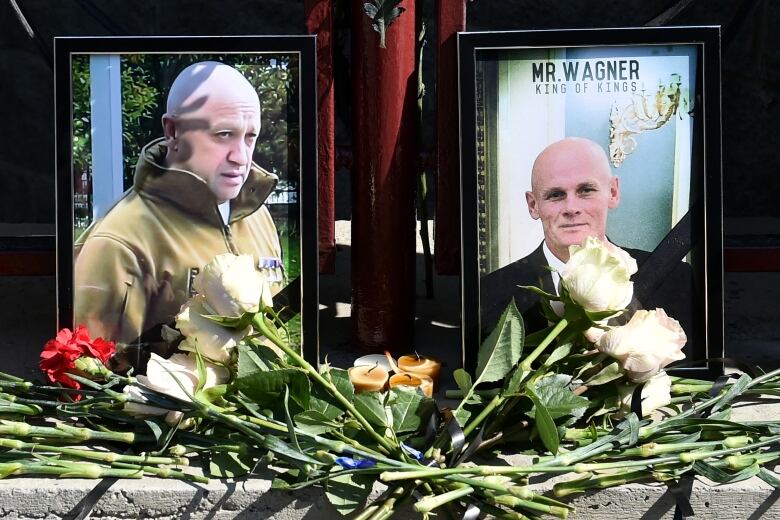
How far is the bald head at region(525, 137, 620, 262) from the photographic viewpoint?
5.59 feet

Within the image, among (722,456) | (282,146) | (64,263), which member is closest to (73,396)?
(64,263)

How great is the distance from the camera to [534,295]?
173cm

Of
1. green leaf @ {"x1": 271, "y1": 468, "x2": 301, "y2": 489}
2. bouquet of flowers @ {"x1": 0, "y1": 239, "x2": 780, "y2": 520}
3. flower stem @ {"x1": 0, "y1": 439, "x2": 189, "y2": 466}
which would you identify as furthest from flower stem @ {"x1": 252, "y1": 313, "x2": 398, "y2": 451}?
flower stem @ {"x1": 0, "y1": 439, "x2": 189, "y2": 466}

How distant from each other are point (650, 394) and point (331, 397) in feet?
1.59

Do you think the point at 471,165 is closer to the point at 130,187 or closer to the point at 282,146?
the point at 282,146

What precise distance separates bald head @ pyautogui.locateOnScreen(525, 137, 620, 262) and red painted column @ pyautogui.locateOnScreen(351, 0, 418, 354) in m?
0.27

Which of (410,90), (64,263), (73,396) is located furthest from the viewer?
(410,90)

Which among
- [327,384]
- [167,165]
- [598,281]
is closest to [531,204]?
[598,281]

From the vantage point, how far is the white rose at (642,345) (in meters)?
1.43

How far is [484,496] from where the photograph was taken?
1.30m

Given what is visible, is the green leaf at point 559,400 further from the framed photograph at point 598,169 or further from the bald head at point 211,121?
the bald head at point 211,121

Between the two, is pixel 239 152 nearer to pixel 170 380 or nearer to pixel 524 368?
pixel 170 380

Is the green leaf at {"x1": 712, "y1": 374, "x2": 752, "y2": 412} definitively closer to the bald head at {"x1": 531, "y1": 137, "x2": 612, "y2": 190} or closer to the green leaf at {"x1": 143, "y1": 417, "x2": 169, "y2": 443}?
the bald head at {"x1": 531, "y1": 137, "x2": 612, "y2": 190}

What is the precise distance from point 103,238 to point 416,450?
690 mm
